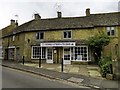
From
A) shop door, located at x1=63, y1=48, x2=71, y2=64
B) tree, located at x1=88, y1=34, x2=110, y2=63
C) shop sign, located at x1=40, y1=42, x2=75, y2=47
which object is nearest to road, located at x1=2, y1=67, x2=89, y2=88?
tree, located at x1=88, y1=34, x2=110, y2=63

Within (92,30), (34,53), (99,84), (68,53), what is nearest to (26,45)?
(34,53)

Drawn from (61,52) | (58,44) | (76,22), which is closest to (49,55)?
(61,52)

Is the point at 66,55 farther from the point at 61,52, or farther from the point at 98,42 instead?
the point at 98,42

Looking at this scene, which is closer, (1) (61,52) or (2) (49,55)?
(1) (61,52)

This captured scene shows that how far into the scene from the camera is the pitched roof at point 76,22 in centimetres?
2482

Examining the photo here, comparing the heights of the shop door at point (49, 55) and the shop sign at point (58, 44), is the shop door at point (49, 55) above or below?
below

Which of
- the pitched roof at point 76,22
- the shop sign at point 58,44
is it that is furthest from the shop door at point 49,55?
the pitched roof at point 76,22

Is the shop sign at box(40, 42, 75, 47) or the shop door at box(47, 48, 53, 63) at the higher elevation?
the shop sign at box(40, 42, 75, 47)

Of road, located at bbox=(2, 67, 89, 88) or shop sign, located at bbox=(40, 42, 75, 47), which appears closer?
road, located at bbox=(2, 67, 89, 88)

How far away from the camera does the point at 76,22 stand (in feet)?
88.1

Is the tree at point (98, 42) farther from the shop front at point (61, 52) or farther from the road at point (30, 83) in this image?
the road at point (30, 83)

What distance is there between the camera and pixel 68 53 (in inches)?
993

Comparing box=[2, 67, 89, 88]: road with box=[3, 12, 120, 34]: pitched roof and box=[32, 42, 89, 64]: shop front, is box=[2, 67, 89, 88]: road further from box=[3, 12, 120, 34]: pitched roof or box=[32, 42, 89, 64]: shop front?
box=[3, 12, 120, 34]: pitched roof

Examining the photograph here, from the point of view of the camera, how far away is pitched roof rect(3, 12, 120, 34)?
24.8 meters
